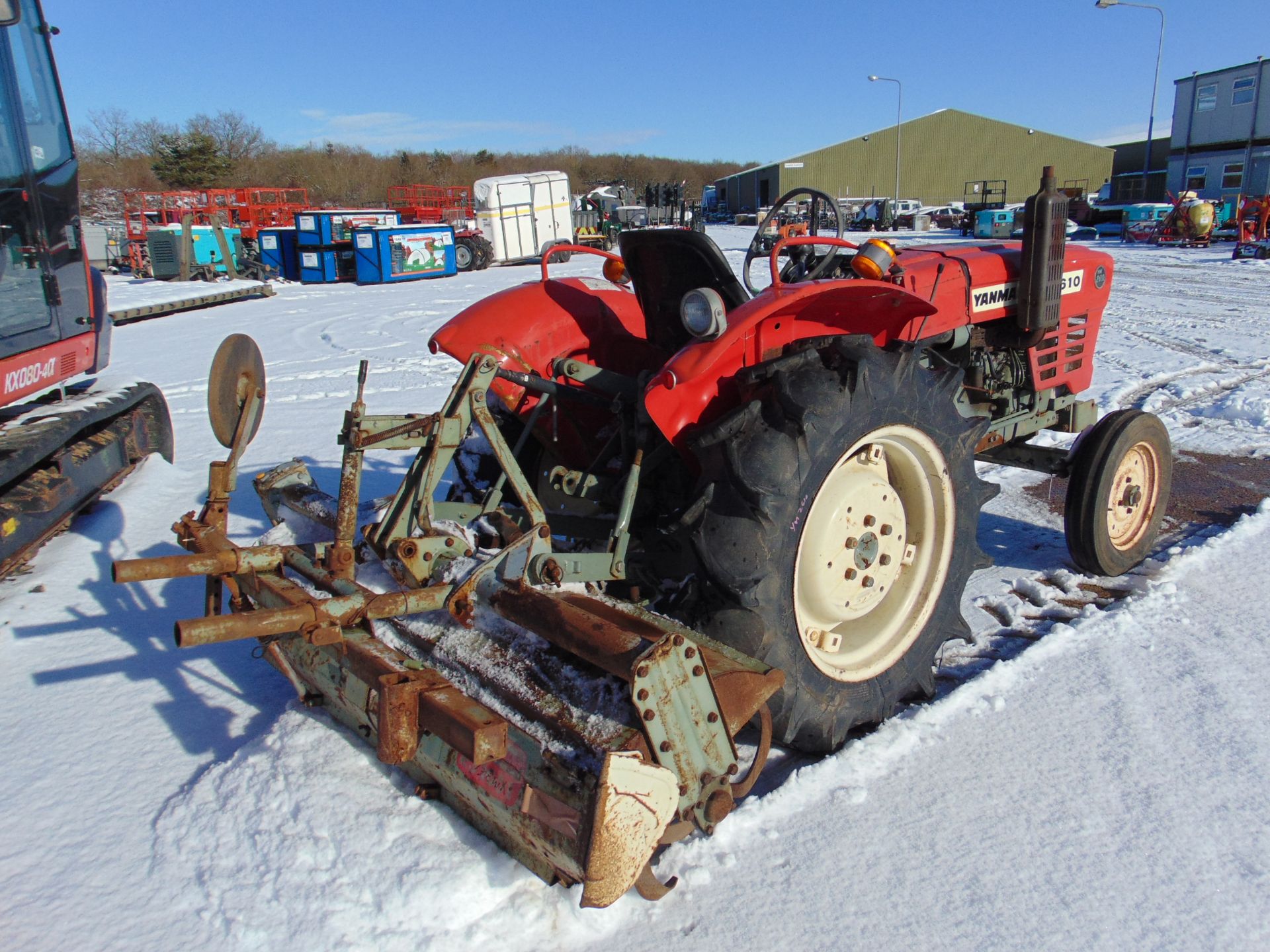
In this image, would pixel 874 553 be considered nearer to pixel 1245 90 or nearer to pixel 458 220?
pixel 458 220

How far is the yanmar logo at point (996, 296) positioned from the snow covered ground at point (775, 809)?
1.07 meters

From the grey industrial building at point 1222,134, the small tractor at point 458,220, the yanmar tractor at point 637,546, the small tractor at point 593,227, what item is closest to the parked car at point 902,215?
the grey industrial building at point 1222,134

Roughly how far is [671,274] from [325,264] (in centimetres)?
1703

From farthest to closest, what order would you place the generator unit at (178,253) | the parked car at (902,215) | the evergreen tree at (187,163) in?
the evergreen tree at (187,163) → the parked car at (902,215) → the generator unit at (178,253)

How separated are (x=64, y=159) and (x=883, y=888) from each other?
4.77 m

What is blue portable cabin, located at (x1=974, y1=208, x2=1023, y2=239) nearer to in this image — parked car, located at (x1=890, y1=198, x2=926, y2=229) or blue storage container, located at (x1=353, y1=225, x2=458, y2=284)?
parked car, located at (x1=890, y1=198, x2=926, y2=229)

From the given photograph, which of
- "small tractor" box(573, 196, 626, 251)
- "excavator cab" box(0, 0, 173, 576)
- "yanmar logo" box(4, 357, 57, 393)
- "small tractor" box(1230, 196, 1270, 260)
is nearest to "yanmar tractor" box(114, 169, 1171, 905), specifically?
"excavator cab" box(0, 0, 173, 576)

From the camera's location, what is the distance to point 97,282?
15.2ft

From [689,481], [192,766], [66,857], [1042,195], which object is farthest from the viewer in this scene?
[1042,195]

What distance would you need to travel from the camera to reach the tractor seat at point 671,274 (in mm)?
2490

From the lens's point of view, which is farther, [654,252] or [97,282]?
[97,282]

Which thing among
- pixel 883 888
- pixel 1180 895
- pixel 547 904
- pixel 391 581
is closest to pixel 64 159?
pixel 391 581

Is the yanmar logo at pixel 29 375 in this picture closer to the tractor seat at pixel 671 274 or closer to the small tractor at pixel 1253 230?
the tractor seat at pixel 671 274

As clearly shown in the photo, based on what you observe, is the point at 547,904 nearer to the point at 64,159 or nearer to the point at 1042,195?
the point at 1042,195
